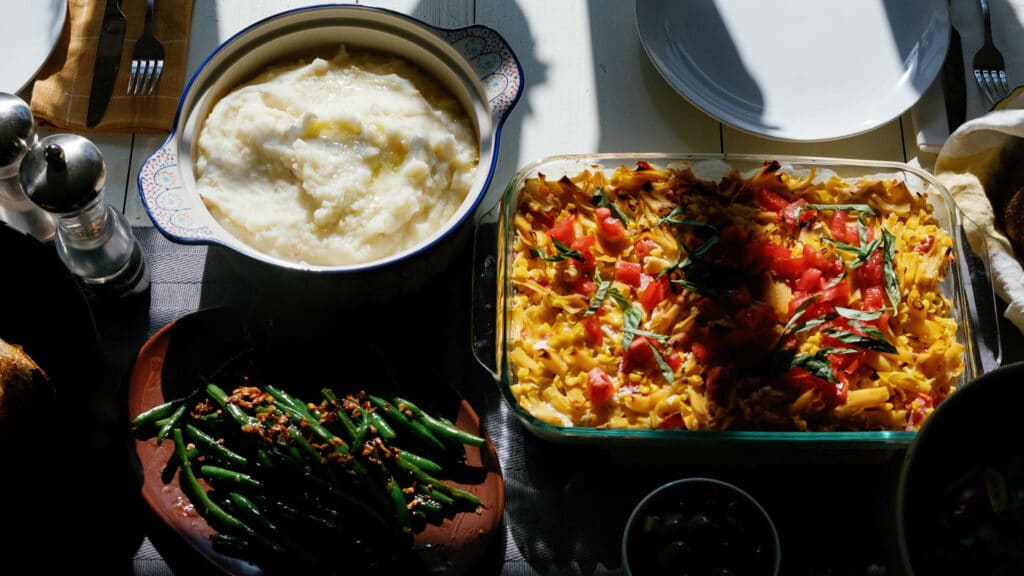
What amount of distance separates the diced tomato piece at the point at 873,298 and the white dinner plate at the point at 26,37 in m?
2.51

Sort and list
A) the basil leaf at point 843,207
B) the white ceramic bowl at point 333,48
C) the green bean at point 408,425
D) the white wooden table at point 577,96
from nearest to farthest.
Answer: the white ceramic bowl at point 333,48
the green bean at point 408,425
the basil leaf at point 843,207
the white wooden table at point 577,96

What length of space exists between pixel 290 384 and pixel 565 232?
86 centimetres

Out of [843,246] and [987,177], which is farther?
[987,177]

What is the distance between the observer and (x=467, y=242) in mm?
2691

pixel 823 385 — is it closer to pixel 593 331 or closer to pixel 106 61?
pixel 593 331

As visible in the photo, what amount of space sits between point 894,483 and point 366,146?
1.56 metres

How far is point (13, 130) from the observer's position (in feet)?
7.81

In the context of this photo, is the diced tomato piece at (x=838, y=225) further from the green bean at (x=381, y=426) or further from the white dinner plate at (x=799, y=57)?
the green bean at (x=381, y=426)

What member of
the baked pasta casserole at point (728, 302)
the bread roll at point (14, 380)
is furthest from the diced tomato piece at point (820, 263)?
the bread roll at point (14, 380)

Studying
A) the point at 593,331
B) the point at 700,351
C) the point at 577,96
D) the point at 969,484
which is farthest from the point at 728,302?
the point at 577,96

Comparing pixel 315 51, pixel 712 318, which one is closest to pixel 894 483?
pixel 712 318

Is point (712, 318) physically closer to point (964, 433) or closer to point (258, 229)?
point (964, 433)

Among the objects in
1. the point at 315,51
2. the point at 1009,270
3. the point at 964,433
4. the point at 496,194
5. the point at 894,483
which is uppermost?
the point at 315,51

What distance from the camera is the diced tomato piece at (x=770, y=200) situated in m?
2.61
